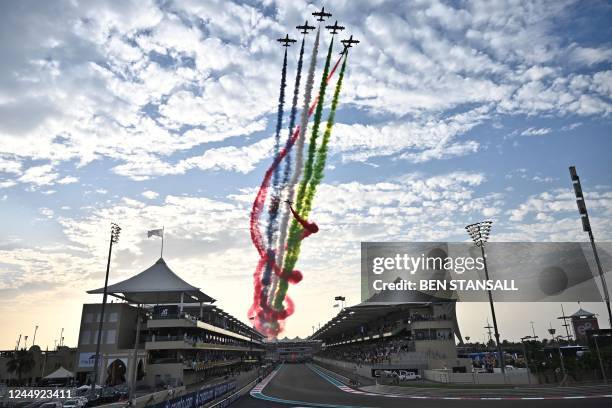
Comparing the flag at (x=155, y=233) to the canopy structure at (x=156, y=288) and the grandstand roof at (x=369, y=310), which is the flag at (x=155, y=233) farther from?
the grandstand roof at (x=369, y=310)

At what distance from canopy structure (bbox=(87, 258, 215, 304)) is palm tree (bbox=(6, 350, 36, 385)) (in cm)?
2406

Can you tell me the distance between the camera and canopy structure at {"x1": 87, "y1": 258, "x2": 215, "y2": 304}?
63781 mm

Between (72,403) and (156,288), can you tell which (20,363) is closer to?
(156,288)

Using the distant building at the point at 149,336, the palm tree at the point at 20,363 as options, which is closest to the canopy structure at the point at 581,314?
the distant building at the point at 149,336

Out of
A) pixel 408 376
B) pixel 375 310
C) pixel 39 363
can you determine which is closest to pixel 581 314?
pixel 375 310

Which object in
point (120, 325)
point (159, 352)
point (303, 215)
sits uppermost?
point (303, 215)

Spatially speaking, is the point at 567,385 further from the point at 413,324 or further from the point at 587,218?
the point at 413,324

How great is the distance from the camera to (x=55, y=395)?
124 ft

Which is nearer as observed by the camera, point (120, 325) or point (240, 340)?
point (120, 325)

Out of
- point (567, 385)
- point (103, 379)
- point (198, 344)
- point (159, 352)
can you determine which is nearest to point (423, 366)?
point (567, 385)

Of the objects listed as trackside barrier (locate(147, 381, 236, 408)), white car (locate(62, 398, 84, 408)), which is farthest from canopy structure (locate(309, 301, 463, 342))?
white car (locate(62, 398, 84, 408))

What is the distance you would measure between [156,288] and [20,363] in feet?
105

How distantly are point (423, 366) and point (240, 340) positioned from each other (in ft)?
253

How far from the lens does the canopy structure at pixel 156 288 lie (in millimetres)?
63781
